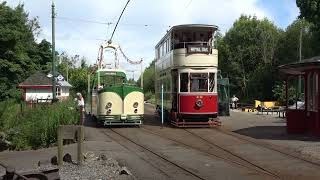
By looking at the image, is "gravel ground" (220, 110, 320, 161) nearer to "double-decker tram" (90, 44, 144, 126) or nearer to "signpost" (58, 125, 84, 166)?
"double-decker tram" (90, 44, 144, 126)

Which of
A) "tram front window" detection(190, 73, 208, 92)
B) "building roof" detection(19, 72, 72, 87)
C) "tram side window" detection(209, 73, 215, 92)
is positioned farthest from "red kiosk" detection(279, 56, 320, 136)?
"building roof" detection(19, 72, 72, 87)

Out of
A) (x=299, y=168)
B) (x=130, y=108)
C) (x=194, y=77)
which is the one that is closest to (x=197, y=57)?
(x=194, y=77)

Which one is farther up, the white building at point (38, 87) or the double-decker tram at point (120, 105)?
the white building at point (38, 87)

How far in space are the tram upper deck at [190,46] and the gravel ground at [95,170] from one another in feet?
41.4

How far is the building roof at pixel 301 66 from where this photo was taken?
22353 mm

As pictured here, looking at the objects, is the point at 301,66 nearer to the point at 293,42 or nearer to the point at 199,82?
the point at 199,82

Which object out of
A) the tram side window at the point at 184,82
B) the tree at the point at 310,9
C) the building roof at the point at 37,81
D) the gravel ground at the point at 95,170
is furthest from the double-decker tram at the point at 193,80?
the building roof at the point at 37,81

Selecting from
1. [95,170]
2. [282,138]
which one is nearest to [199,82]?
[282,138]

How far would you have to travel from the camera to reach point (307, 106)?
2448cm

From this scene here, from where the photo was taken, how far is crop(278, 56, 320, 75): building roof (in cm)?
2235

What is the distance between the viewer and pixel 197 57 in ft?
93.5

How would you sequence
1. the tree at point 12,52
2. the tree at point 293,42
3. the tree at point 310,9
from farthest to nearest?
the tree at point 293,42
the tree at point 12,52
the tree at point 310,9

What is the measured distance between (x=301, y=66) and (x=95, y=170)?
37.3 feet

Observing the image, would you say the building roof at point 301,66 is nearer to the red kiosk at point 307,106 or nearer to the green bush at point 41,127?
the red kiosk at point 307,106
